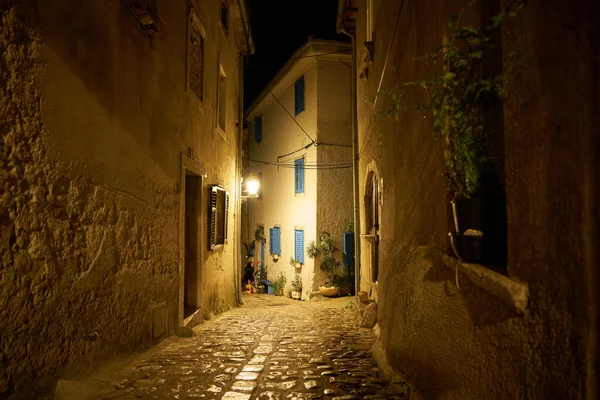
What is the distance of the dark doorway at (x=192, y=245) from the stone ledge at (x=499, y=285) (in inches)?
230

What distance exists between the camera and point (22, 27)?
114 inches

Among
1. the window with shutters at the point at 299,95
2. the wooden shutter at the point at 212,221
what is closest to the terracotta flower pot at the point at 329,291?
the wooden shutter at the point at 212,221

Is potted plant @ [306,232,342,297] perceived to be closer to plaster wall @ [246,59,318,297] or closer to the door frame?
plaster wall @ [246,59,318,297]

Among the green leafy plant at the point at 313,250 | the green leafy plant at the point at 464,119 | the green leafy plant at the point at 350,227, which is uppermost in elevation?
the green leafy plant at the point at 464,119

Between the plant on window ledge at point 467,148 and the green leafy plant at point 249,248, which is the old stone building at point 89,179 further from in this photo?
the green leafy plant at point 249,248

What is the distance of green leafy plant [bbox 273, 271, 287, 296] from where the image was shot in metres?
16.4

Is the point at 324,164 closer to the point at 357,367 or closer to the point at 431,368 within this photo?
the point at 357,367

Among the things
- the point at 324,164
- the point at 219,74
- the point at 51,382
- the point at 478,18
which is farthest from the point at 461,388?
the point at 324,164

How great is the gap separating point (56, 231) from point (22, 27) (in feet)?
5.02

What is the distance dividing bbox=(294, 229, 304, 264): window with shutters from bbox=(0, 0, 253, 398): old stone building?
25.1ft

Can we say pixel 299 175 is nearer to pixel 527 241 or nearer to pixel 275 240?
pixel 275 240

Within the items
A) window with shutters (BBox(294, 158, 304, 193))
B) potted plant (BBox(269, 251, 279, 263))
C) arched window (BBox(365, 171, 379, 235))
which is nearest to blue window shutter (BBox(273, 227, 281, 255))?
potted plant (BBox(269, 251, 279, 263))

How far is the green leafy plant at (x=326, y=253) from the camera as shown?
13422mm

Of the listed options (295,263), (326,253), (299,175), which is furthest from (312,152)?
(295,263)
